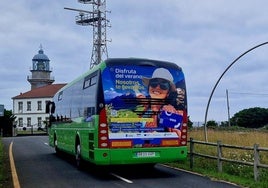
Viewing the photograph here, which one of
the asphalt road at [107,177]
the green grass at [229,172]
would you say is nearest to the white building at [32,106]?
the asphalt road at [107,177]

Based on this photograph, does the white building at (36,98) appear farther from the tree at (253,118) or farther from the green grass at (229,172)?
the green grass at (229,172)

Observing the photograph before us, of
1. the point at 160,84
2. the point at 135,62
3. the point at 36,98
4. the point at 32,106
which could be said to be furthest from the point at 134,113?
the point at 32,106

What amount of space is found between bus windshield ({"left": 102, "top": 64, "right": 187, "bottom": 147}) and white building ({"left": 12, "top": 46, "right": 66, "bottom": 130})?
8965 centimetres

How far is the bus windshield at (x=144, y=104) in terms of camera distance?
42.8ft

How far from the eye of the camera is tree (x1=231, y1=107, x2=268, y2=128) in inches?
3950

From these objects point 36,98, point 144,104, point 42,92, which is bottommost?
point 144,104

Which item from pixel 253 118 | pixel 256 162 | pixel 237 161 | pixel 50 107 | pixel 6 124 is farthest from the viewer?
pixel 253 118

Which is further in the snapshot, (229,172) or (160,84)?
(229,172)

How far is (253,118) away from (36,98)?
49.2 m

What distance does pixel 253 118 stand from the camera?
10100cm

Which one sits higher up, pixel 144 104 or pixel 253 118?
pixel 253 118

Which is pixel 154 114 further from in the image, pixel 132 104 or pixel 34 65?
pixel 34 65

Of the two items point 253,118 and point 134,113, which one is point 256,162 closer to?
point 134,113

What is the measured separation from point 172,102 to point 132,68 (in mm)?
1613
